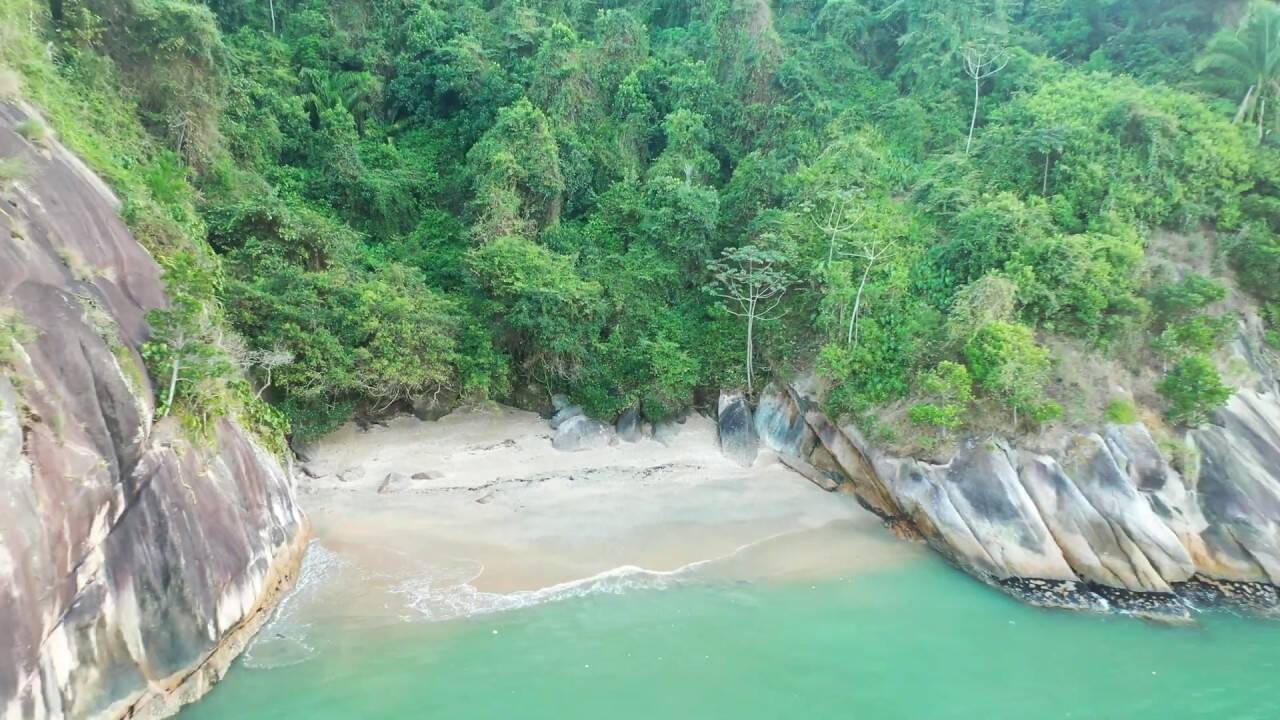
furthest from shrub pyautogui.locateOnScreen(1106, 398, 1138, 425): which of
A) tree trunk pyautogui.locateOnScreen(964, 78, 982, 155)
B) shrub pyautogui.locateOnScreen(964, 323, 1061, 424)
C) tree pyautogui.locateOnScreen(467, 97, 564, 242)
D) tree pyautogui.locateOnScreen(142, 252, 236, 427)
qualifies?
tree pyautogui.locateOnScreen(142, 252, 236, 427)

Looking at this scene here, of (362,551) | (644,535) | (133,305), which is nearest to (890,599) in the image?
(644,535)

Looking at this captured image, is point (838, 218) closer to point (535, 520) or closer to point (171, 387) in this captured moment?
point (535, 520)

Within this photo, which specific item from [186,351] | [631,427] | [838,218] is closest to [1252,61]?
[838,218]

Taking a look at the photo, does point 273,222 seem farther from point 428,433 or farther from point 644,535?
point 644,535

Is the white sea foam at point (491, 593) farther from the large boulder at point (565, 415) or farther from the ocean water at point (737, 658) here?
the large boulder at point (565, 415)

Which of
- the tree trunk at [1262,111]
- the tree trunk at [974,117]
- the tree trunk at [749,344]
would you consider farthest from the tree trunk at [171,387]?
the tree trunk at [1262,111]
